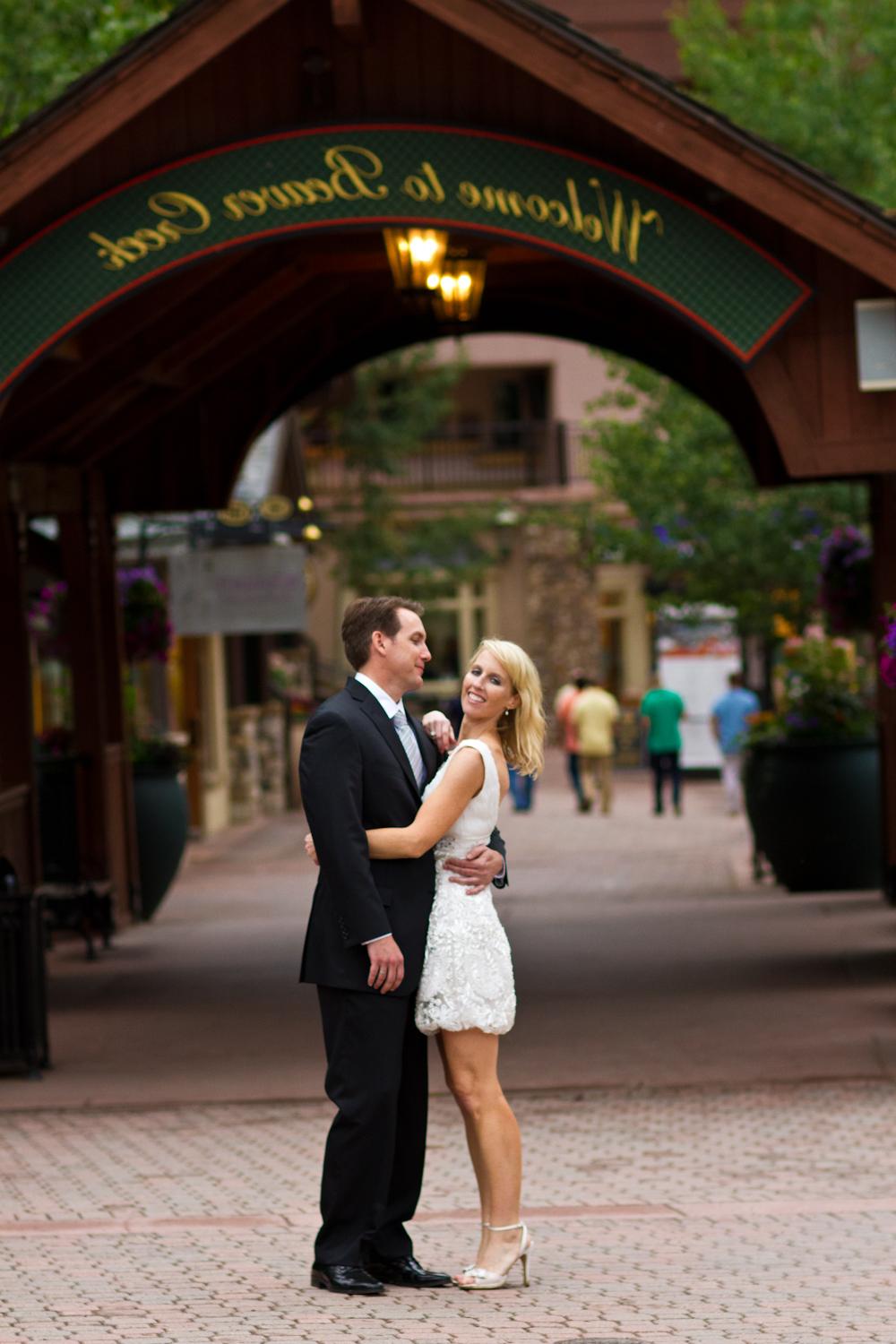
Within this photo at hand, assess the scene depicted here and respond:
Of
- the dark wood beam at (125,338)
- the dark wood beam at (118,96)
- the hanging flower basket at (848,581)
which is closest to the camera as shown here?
the dark wood beam at (118,96)

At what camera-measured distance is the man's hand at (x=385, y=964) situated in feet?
18.5

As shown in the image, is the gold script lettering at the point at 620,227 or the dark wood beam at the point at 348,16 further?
the gold script lettering at the point at 620,227

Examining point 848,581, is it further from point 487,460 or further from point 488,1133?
point 487,460

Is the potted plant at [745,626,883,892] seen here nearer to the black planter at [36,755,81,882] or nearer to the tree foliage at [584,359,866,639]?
the black planter at [36,755,81,882]

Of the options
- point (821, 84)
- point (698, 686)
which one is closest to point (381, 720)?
point (821, 84)

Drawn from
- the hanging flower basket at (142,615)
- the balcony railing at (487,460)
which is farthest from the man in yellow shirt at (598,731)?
the balcony railing at (487,460)

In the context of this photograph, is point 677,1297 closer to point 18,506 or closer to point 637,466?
point 18,506

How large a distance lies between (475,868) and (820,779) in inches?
319

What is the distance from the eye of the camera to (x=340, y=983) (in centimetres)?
571

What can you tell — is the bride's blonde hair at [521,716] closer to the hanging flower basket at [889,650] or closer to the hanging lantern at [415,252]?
the hanging flower basket at [889,650]

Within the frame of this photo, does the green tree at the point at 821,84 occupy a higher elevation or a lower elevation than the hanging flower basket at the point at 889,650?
higher

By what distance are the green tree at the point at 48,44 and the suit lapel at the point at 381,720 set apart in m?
11.2

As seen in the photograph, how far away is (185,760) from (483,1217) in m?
10.5

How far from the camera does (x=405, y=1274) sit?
5848 mm
